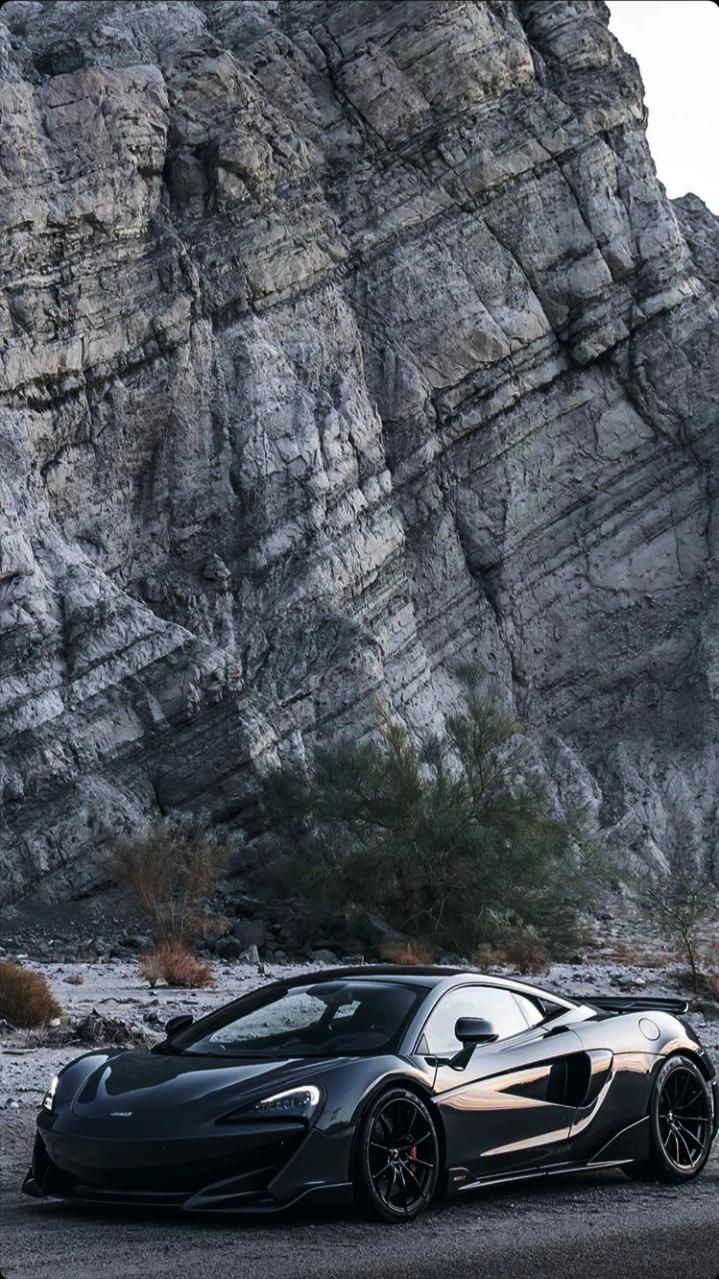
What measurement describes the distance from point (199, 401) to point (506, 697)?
1138 centimetres

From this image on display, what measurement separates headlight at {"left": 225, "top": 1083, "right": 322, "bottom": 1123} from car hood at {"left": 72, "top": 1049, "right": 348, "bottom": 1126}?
0.16 feet

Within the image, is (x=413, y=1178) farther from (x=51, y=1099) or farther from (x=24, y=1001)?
(x=24, y=1001)

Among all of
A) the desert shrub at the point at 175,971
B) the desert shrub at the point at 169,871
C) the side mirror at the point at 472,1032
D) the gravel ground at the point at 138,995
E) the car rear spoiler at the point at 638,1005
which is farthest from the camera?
the desert shrub at the point at 169,871

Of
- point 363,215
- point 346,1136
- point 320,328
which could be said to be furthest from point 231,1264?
point 363,215

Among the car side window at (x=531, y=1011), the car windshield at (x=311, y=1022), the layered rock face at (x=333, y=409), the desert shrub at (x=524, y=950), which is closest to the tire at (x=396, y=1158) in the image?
the car windshield at (x=311, y=1022)

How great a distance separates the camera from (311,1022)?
8.61 metres

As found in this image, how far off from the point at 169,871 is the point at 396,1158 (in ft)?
70.4

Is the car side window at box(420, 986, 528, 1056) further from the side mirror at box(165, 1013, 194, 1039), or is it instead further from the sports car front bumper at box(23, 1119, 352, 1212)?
the side mirror at box(165, 1013, 194, 1039)

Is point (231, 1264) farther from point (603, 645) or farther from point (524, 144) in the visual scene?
point (524, 144)

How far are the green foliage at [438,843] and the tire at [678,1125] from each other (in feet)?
58.5

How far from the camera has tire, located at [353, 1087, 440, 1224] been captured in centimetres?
766

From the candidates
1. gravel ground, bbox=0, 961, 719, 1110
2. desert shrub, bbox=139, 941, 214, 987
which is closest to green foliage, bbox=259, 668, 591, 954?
gravel ground, bbox=0, 961, 719, 1110

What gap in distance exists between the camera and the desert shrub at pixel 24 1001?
15312mm

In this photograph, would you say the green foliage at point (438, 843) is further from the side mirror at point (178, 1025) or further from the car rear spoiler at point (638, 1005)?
the side mirror at point (178, 1025)
